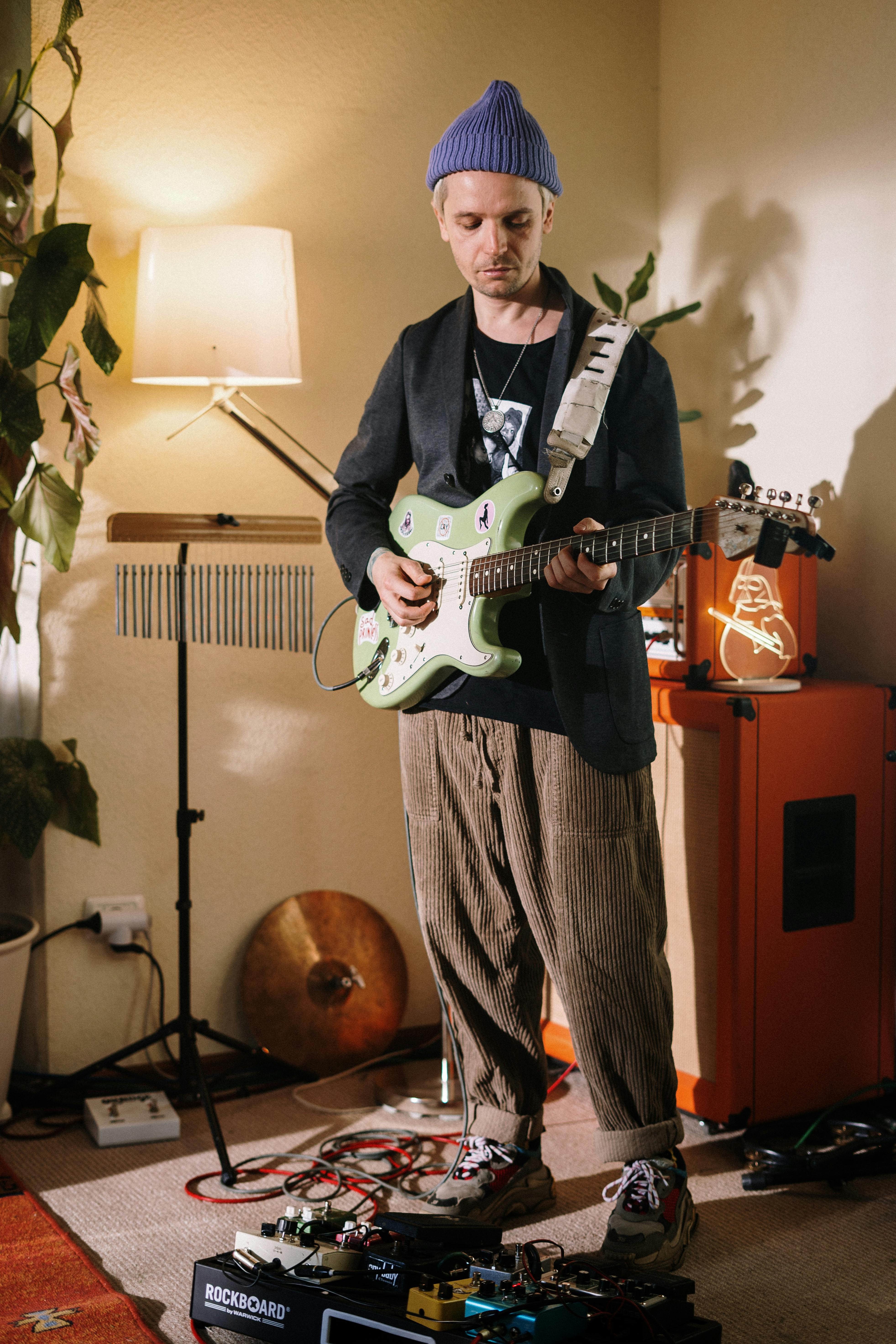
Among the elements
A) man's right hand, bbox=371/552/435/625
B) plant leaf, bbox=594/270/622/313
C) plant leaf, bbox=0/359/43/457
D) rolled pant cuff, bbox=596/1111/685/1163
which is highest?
plant leaf, bbox=594/270/622/313

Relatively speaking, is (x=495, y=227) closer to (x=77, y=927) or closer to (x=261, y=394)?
(x=261, y=394)

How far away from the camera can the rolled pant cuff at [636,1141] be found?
1.78 metres

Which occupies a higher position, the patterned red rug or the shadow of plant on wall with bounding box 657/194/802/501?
the shadow of plant on wall with bounding box 657/194/802/501

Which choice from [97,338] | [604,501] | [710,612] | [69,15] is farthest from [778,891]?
[69,15]

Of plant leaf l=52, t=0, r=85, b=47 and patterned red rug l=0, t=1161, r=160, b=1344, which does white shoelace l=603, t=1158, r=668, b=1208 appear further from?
plant leaf l=52, t=0, r=85, b=47

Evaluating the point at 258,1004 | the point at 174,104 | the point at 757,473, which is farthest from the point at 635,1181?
the point at 174,104

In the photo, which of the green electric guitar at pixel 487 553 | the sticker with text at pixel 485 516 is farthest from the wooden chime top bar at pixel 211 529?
the sticker with text at pixel 485 516

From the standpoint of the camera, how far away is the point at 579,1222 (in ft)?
6.18

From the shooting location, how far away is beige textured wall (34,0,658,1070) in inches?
96.0

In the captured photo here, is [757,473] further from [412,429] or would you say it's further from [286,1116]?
[286,1116]

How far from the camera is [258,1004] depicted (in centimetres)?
257

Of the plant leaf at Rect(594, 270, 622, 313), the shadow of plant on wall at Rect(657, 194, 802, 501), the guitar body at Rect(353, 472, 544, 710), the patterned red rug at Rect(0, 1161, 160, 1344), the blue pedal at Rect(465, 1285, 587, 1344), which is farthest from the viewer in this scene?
the plant leaf at Rect(594, 270, 622, 313)

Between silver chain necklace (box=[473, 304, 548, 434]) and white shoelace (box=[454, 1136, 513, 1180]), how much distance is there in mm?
1094

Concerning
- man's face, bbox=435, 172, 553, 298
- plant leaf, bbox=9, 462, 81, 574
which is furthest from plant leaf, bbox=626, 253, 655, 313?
plant leaf, bbox=9, 462, 81, 574
